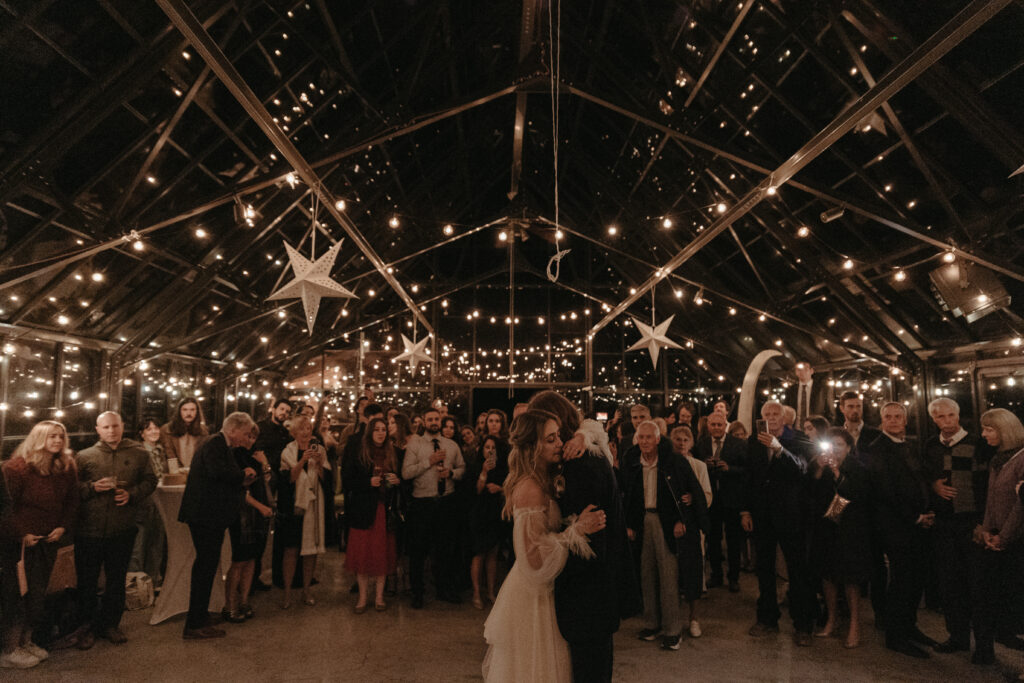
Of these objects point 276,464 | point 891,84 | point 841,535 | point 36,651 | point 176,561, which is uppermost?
point 891,84

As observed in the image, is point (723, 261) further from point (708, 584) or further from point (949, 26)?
point (949, 26)

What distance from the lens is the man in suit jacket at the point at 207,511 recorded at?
4.24 metres

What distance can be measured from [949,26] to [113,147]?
673 cm

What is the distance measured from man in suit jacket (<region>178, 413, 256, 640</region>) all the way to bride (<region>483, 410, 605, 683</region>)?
2691 millimetres

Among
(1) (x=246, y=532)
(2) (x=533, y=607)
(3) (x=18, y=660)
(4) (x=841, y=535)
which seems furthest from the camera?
(1) (x=246, y=532)

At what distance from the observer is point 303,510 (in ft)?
16.7

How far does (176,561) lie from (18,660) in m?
1.14

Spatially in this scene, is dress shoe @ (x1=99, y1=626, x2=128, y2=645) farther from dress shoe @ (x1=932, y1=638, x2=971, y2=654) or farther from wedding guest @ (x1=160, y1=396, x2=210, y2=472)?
dress shoe @ (x1=932, y1=638, x2=971, y2=654)

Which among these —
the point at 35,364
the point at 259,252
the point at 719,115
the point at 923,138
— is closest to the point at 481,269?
the point at 259,252

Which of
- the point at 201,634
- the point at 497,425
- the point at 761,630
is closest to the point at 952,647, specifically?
the point at 761,630

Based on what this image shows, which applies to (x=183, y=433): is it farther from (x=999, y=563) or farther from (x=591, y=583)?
(x=999, y=563)

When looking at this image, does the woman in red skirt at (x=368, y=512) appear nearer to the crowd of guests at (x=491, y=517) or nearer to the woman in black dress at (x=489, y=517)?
the crowd of guests at (x=491, y=517)

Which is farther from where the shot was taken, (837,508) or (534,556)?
(837,508)

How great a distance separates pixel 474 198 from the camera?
12461 millimetres
